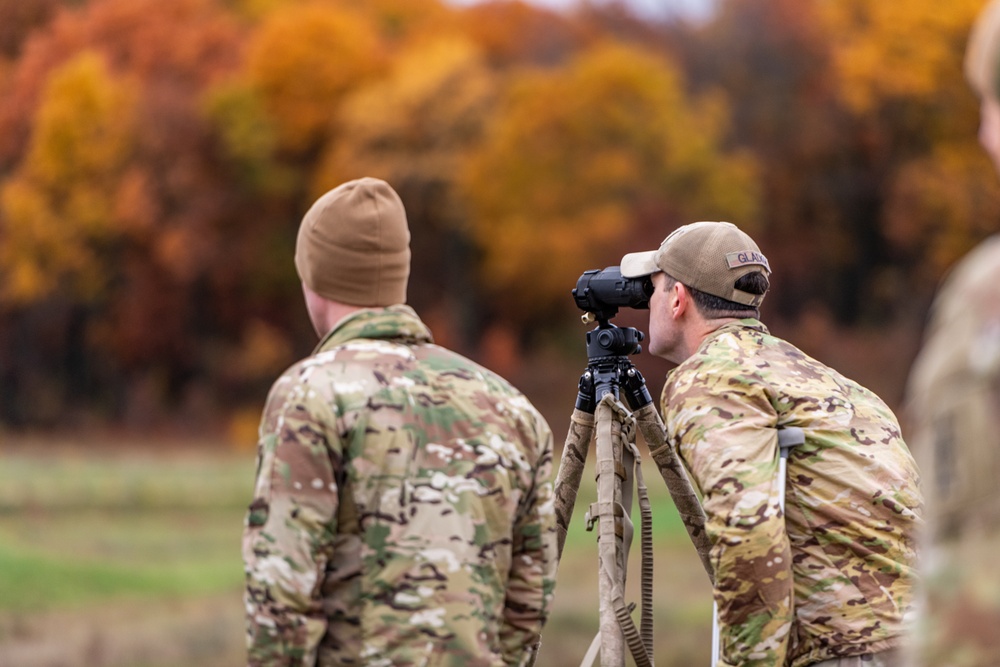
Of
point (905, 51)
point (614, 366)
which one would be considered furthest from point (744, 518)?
point (905, 51)

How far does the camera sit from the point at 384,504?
2988mm

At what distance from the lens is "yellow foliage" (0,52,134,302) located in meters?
39.1

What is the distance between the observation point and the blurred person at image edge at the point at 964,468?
2287 mm

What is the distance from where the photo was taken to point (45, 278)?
132 feet

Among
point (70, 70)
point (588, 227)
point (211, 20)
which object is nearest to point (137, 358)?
point (70, 70)

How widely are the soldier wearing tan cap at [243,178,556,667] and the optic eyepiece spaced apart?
107 cm

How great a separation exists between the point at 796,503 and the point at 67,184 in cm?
3899

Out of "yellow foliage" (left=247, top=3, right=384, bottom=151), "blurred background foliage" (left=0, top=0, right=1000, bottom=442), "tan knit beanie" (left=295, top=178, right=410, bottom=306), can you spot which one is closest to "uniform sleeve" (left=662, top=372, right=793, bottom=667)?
"tan knit beanie" (left=295, top=178, right=410, bottom=306)

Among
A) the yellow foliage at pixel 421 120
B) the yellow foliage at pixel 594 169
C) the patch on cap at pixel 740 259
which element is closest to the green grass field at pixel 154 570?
the patch on cap at pixel 740 259

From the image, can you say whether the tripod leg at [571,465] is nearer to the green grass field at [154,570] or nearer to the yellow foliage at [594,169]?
the green grass field at [154,570]

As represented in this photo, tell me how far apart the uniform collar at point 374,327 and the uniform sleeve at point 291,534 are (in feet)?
0.77

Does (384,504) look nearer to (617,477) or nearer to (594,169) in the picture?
(617,477)

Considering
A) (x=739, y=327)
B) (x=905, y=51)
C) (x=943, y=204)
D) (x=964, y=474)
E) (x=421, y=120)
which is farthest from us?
(x=421, y=120)

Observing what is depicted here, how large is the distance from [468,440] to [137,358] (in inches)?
1577
